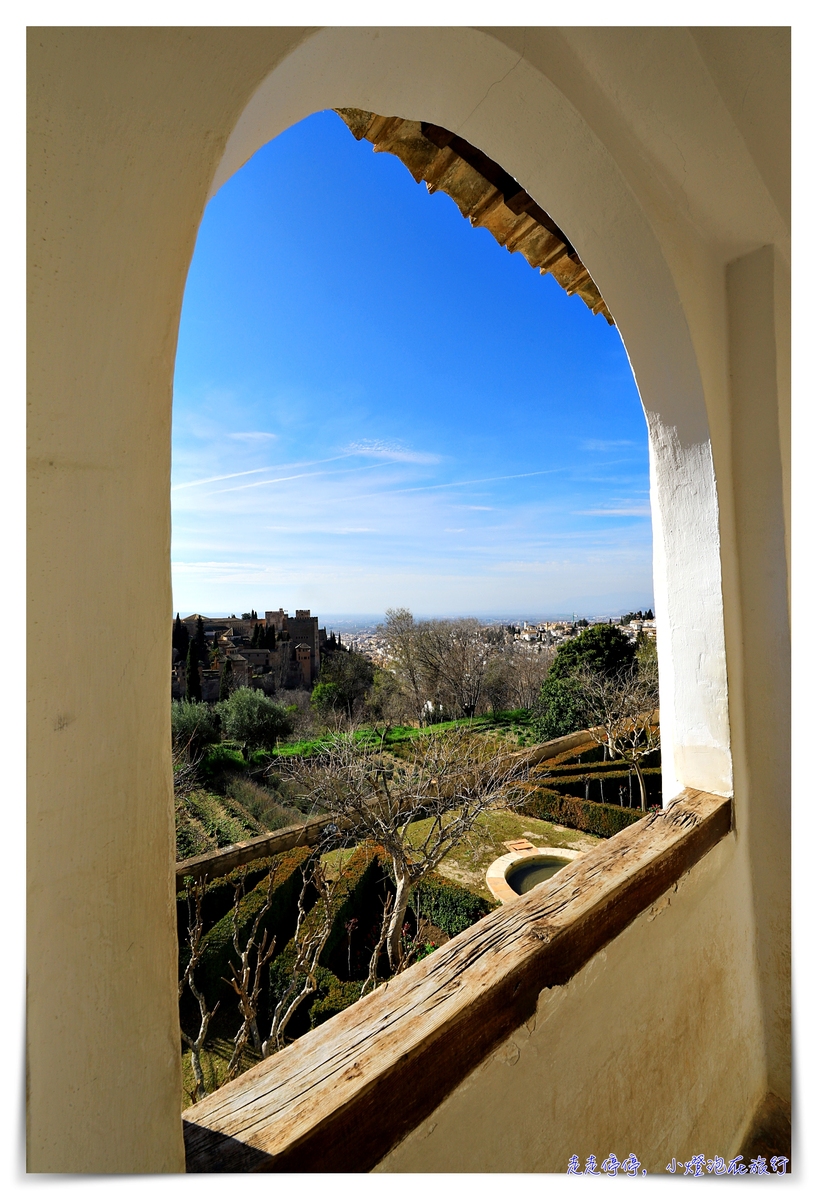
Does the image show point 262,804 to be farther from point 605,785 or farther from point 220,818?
point 605,785

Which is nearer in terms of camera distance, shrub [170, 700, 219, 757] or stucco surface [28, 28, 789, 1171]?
stucco surface [28, 28, 789, 1171]

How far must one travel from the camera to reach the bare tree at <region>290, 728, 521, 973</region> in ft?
13.1

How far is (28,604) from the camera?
39 cm

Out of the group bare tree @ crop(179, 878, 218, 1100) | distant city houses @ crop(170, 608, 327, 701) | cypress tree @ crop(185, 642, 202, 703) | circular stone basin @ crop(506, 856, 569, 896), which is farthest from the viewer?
distant city houses @ crop(170, 608, 327, 701)

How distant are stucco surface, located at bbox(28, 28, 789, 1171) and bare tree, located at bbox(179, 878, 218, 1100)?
6.75ft

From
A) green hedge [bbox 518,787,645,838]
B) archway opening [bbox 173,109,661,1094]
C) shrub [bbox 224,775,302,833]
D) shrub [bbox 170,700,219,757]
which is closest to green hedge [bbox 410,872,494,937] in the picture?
archway opening [bbox 173,109,661,1094]

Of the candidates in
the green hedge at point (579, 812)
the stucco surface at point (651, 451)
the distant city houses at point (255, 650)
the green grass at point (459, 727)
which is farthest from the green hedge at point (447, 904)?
the distant city houses at point (255, 650)

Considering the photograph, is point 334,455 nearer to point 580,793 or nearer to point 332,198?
point 332,198

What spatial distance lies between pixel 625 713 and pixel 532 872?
12.4 feet

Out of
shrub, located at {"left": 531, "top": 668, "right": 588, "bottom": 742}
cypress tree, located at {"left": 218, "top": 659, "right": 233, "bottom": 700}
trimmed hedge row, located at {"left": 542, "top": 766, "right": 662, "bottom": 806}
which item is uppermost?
cypress tree, located at {"left": 218, "top": 659, "right": 233, "bottom": 700}

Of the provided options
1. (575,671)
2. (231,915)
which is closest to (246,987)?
(231,915)

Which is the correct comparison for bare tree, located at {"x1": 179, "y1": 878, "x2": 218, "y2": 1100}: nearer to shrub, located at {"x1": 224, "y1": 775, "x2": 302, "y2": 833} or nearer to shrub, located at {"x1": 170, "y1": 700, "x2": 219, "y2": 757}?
shrub, located at {"x1": 224, "y1": 775, "x2": 302, "y2": 833}

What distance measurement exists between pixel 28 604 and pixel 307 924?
5039 mm

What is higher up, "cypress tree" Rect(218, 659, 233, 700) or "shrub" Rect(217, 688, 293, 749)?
"cypress tree" Rect(218, 659, 233, 700)
